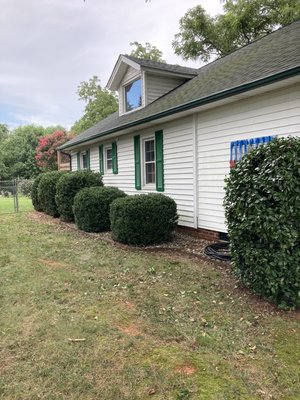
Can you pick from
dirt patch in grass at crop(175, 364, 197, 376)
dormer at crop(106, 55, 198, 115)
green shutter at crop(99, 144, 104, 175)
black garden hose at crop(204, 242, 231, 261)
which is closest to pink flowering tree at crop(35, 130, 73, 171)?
green shutter at crop(99, 144, 104, 175)

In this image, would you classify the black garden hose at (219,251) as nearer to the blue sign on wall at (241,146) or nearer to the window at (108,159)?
the blue sign on wall at (241,146)

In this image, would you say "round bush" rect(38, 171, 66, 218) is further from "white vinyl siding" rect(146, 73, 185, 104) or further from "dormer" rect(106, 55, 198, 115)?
"white vinyl siding" rect(146, 73, 185, 104)

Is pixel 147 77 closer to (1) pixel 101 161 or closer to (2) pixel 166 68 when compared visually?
(2) pixel 166 68

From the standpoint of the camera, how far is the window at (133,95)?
1067cm

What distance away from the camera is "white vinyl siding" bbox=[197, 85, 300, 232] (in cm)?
509

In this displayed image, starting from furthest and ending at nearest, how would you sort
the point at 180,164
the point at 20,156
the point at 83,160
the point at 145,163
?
the point at 20,156, the point at 83,160, the point at 145,163, the point at 180,164

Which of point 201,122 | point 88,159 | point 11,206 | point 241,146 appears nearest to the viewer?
point 241,146

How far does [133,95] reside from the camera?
11172mm

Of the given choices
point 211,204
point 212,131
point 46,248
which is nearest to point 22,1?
point 212,131

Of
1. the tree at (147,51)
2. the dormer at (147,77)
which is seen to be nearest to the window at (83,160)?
the dormer at (147,77)

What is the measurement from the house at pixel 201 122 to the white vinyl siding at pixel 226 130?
0.02 meters

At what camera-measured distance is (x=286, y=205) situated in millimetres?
3334

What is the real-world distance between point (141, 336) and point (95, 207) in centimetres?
531

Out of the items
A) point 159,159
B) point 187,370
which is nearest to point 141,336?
point 187,370
